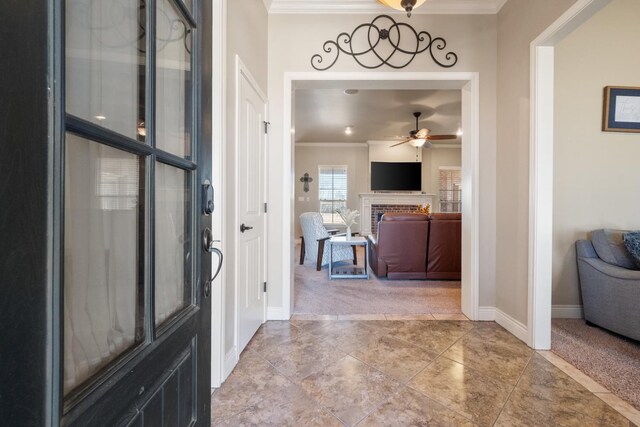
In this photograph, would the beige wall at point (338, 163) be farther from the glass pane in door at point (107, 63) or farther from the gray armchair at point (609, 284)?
the glass pane in door at point (107, 63)

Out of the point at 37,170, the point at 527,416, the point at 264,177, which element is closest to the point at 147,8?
the point at 37,170

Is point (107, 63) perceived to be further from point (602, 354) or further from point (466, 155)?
point (602, 354)

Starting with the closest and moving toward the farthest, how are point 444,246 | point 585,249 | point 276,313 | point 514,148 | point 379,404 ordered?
point 379,404 < point 514,148 < point 585,249 < point 276,313 < point 444,246

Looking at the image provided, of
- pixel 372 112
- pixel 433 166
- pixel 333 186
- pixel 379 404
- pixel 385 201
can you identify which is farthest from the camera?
pixel 333 186

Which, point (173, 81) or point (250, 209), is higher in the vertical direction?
point (173, 81)

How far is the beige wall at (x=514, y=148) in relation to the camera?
2.24 m

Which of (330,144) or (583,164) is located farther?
(330,144)

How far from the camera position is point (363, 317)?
8.90ft

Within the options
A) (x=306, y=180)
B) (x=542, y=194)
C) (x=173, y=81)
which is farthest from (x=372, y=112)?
(x=173, y=81)

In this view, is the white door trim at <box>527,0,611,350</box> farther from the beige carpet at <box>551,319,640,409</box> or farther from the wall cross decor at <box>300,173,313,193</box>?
the wall cross decor at <box>300,173,313,193</box>

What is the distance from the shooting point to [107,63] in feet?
1.87

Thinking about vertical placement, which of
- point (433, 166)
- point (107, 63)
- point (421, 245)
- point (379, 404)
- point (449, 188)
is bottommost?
point (379, 404)

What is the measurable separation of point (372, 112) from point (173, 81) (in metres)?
5.52

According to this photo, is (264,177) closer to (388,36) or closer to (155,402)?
(388,36)
